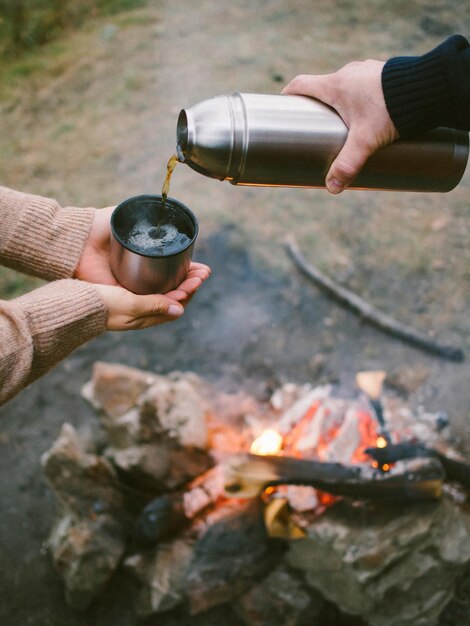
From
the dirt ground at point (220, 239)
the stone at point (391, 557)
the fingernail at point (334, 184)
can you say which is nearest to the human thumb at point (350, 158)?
the fingernail at point (334, 184)

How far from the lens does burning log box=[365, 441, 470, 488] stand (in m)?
2.83

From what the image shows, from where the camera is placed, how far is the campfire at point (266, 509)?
8.97 feet

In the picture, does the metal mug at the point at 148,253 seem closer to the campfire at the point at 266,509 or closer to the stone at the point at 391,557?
the campfire at the point at 266,509

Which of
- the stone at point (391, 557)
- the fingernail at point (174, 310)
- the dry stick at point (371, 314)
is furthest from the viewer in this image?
the dry stick at point (371, 314)

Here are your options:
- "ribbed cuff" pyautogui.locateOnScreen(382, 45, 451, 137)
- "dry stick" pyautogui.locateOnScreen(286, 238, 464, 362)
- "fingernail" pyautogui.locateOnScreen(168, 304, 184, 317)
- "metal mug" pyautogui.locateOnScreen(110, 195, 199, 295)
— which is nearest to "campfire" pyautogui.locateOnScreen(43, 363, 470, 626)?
"dry stick" pyautogui.locateOnScreen(286, 238, 464, 362)

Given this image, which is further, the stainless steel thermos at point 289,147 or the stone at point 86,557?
the stone at point 86,557

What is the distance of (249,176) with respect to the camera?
196 centimetres

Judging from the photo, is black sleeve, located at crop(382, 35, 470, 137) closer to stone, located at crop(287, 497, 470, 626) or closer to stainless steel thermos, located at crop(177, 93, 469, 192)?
stainless steel thermos, located at crop(177, 93, 469, 192)

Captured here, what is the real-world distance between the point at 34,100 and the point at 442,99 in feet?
19.9

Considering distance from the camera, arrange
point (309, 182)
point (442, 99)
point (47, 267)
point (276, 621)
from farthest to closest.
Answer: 1. point (276, 621)
2. point (47, 267)
3. point (309, 182)
4. point (442, 99)

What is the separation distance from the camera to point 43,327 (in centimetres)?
204

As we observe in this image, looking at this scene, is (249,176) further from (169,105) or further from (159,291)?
(169,105)

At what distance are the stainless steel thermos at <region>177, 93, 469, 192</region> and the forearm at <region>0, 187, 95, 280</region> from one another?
2.66ft

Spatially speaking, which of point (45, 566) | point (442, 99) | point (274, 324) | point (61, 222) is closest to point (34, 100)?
point (274, 324)
